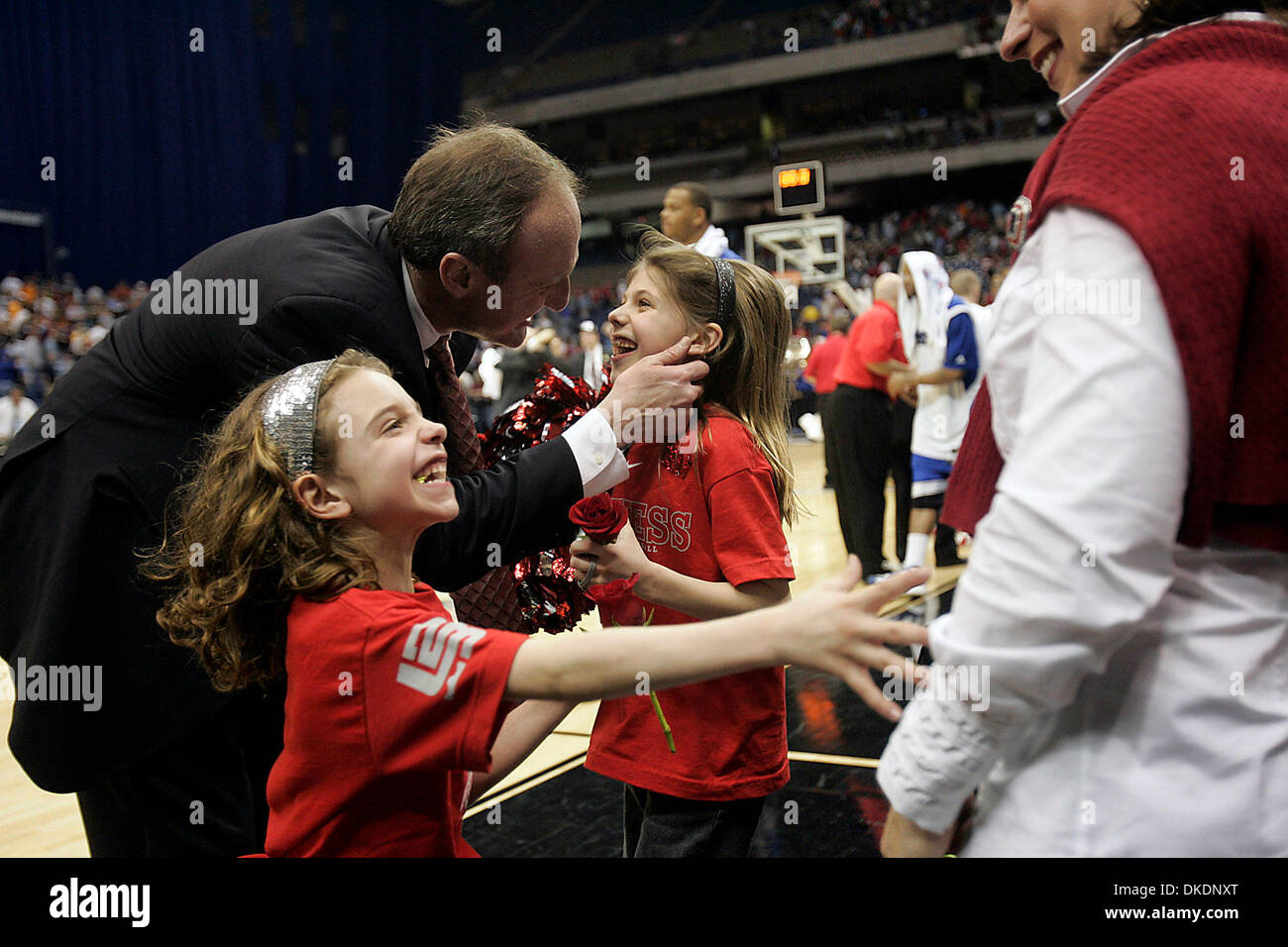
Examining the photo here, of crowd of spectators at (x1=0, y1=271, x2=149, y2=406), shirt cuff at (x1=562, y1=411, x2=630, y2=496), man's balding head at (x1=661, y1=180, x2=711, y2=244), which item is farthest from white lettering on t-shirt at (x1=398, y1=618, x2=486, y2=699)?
crowd of spectators at (x1=0, y1=271, x2=149, y2=406)

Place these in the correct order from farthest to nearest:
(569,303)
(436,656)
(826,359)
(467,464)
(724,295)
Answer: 1. (826,359)
2. (569,303)
3. (724,295)
4. (467,464)
5. (436,656)

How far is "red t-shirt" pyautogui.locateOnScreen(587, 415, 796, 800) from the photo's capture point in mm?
1607

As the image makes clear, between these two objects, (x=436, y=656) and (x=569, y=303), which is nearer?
(x=436, y=656)

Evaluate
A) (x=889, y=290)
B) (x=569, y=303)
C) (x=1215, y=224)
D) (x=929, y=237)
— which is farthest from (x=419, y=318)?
(x=929, y=237)

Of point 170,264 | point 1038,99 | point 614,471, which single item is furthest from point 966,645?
point 1038,99

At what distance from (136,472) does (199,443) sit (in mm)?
97

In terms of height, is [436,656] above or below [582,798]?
above

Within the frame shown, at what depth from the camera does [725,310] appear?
1.82m

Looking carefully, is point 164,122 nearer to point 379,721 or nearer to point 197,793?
point 197,793

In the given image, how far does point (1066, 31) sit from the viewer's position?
2.86 ft

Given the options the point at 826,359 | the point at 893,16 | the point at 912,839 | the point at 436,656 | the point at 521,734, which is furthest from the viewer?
the point at 893,16

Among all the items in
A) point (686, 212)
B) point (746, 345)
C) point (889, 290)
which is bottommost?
point (746, 345)

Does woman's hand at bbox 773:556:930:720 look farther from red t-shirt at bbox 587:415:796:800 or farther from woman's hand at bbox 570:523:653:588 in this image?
red t-shirt at bbox 587:415:796:800

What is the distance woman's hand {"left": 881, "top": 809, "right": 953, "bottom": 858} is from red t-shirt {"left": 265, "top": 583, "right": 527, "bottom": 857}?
0.39 meters
